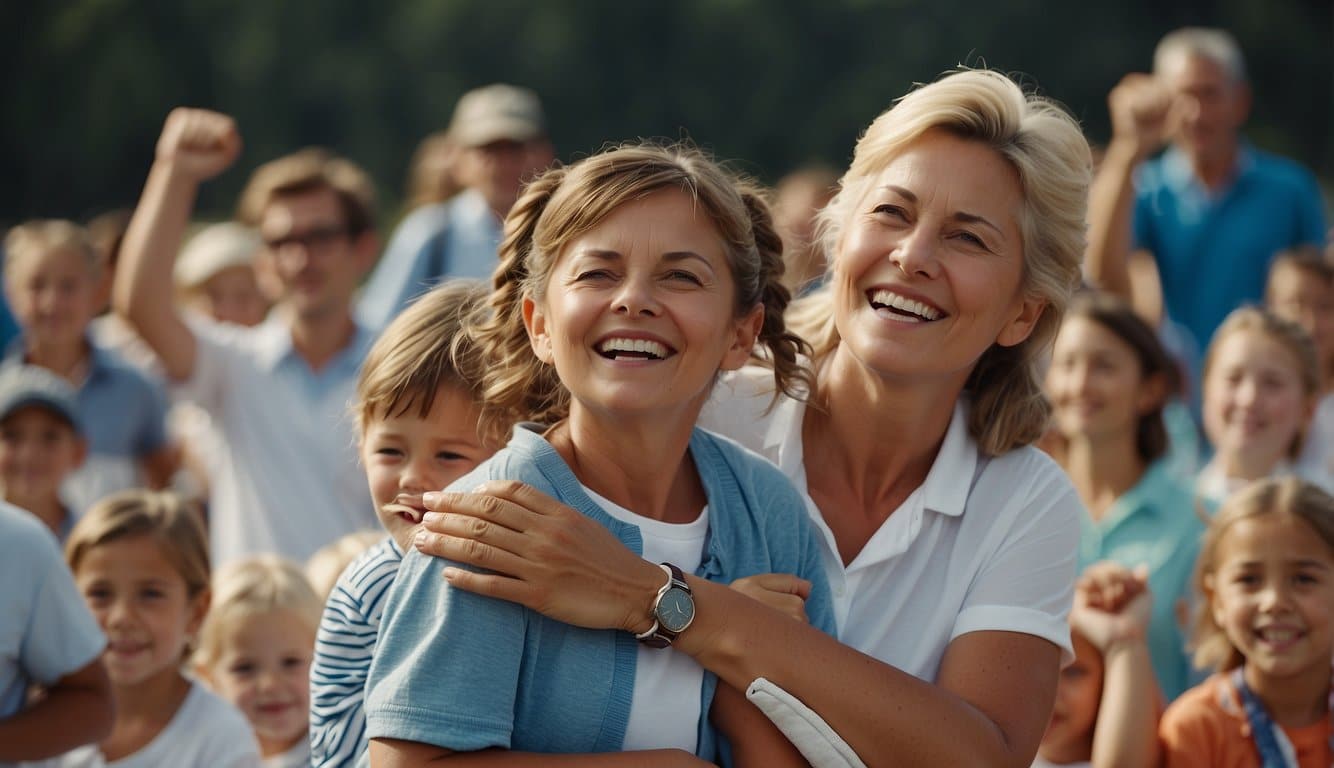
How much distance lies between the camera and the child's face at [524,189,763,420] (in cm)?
236

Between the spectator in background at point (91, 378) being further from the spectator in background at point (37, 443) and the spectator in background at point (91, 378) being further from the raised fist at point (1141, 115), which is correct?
the raised fist at point (1141, 115)

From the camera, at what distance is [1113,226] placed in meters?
6.40

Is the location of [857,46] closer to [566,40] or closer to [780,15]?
[780,15]

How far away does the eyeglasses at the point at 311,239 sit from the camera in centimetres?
584

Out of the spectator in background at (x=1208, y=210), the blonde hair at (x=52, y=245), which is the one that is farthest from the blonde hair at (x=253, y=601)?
the spectator in background at (x=1208, y=210)

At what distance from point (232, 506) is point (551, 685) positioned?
12.4ft

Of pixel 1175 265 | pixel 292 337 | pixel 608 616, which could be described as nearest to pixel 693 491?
pixel 608 616

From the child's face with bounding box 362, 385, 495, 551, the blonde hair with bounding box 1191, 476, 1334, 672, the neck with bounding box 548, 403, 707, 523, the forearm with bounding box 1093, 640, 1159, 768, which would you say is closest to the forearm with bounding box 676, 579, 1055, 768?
the neck with bounding box 548, 403, 707, 523

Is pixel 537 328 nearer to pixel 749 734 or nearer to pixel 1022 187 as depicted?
pixel 749 734

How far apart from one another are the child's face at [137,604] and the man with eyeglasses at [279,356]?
1.53 m

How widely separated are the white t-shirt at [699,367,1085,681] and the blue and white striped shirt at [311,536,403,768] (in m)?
0.74

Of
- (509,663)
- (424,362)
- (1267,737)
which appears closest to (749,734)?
(509,663)

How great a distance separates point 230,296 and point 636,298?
571 centimetres

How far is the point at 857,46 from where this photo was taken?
18.8 metres
